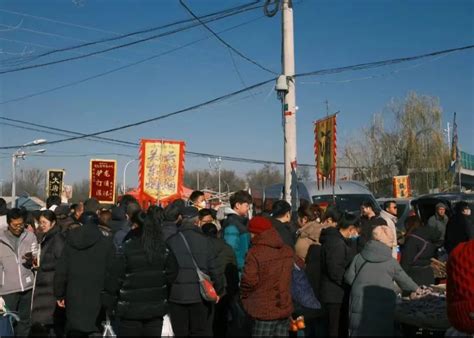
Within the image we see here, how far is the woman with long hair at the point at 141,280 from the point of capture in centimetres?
542

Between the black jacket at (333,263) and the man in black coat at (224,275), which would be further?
the man in black coat at (224,275)

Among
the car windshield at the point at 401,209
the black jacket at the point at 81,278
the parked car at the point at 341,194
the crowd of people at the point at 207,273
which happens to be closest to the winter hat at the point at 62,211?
the crowd of people at the point at 207,273

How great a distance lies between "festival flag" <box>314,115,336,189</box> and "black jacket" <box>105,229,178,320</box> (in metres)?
8.57

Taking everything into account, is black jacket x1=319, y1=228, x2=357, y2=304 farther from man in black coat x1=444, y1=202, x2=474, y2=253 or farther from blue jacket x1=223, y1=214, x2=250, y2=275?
man in black coat x1=444, y1=202, x2=474, y2=253

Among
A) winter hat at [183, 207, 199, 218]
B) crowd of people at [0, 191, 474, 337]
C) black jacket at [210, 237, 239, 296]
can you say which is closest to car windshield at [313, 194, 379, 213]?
crowd of people at [0, 191, 474, 337]

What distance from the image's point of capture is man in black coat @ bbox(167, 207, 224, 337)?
634 centimetres

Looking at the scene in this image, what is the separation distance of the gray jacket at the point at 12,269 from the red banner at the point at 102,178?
14.8 meters

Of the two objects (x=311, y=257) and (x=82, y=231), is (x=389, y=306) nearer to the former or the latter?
(x=311, y=257)

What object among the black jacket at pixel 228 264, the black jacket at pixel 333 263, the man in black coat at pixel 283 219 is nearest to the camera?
the black jacket at pixel 333 263

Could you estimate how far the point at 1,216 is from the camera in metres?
9.55

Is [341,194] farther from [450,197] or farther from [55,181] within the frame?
[55,181]

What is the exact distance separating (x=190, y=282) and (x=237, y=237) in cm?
149

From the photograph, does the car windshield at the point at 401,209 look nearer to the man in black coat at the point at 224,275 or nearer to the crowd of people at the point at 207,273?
the crowd of people at the point at 207,273

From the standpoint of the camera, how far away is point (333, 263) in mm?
6609
